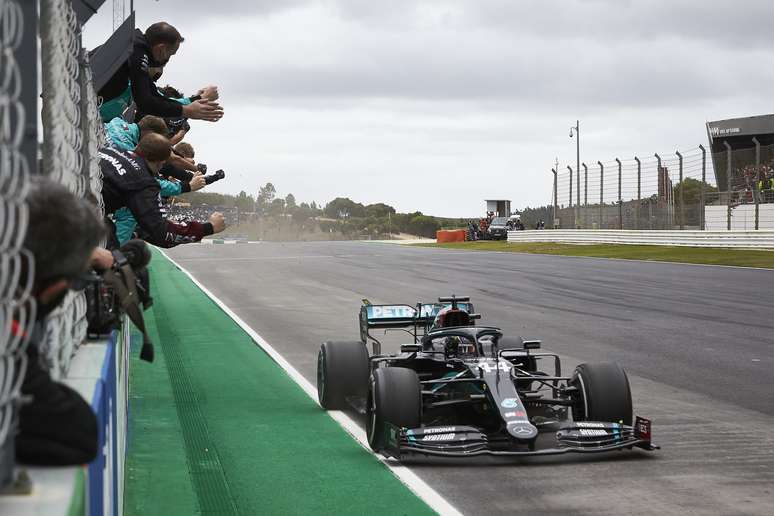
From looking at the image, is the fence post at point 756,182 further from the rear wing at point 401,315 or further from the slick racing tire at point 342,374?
the slick racing tire at point 342,374

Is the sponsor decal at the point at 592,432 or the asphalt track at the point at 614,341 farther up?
the sponsor decal at the point at 592,432

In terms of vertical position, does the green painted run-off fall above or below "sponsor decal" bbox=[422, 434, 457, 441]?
below

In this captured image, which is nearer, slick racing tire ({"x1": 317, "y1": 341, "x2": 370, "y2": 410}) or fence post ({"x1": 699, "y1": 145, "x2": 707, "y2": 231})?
slick racing tire ({"x1": 317, "y1": 341, "x2": 370, "y2": 410})

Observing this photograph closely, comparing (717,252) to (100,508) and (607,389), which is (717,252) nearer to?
(607,389)

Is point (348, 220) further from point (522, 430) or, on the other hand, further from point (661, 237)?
point (522, 430)

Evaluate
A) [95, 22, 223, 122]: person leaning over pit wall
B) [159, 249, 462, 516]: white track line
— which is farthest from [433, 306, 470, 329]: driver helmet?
[95, 22, 223, 122]: person leaning over pit wall

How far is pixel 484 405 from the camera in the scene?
6906mm

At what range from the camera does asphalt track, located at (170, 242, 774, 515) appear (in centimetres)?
582

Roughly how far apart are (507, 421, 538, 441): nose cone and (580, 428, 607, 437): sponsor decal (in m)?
0.34

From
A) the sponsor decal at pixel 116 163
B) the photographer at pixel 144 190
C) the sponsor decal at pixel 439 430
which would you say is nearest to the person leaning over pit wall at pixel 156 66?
the photographer at pixel 144 190

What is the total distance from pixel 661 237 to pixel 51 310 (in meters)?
38.5

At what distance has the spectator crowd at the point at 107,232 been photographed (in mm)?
2156

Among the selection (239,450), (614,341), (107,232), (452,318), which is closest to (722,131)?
(614,341)

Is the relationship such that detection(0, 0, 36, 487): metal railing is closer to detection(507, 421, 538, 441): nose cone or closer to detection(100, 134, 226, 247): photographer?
detection(100, 134, 226, 247): photographer
